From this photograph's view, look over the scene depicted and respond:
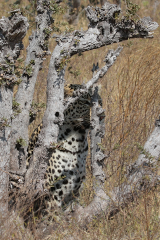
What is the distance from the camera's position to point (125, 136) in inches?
166

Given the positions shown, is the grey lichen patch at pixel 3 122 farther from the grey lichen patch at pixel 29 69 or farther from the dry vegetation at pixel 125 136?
the dry vegetation at pixel 125 136

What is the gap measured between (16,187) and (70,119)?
109 cm

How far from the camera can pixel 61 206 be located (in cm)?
375

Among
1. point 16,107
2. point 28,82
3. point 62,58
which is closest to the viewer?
point 62,58

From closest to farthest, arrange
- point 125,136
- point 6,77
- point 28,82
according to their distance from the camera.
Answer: point 6,77, point 28,82, point 125,136

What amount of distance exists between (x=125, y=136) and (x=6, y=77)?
6.98 ft

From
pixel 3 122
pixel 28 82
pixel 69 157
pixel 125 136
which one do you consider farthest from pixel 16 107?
pixel 125 136

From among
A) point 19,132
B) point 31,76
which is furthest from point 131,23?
point 19,132

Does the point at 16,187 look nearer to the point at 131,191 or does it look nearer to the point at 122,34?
the point at 131,191

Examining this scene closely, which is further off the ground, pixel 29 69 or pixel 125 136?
pixel 29 69

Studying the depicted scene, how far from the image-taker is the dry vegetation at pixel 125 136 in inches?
105

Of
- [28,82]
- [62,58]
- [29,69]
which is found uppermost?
[62,58]

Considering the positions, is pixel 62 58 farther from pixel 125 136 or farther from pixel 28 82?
pixel 125 136

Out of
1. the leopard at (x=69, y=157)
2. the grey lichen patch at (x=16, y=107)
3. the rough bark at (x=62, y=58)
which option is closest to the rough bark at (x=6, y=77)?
the grey lichen patch at (x=16, y=107)
